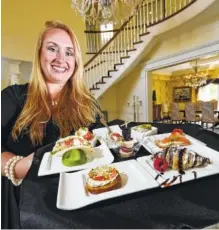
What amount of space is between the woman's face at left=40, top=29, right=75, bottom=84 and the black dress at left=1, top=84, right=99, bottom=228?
13 cm

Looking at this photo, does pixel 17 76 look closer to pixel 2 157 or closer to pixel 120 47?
pixel 2 157

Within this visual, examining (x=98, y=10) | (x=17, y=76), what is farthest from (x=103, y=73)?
(x=17, y=76)

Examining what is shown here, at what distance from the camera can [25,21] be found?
3.36 feet

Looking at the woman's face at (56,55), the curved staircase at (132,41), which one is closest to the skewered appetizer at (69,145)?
the woman's face at (56,55)

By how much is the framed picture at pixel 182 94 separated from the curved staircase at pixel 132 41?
293 centimetres

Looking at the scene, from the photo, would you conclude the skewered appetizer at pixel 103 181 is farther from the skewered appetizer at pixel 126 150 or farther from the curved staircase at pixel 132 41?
the curved staircase at pixel 132 41

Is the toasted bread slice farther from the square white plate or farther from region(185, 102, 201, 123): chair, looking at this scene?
region(185, 102, 201, 123): chair

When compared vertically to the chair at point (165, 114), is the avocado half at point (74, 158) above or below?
above

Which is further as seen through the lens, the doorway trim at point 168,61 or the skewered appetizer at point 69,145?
the doorway trim at point 168,61

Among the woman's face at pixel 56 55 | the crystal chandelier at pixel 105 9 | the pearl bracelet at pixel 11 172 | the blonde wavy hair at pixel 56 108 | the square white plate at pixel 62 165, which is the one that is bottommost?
the pearl bracelet at pixel 11 172

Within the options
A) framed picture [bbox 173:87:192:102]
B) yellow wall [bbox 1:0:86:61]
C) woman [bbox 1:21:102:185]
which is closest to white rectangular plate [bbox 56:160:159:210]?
woman [bbox 1:21:102:185]

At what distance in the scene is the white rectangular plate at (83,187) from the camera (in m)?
0.34

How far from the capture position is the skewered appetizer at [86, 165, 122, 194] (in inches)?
14.8

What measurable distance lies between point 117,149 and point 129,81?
8.87ft
